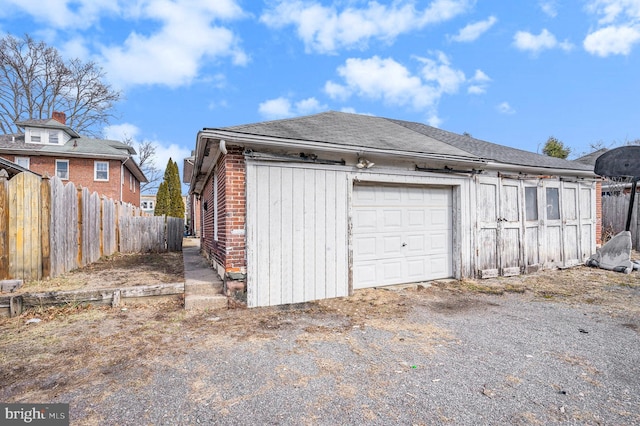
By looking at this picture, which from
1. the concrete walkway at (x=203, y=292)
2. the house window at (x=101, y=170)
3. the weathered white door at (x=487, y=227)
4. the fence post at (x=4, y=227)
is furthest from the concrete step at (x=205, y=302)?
the house window at (x=101, y=170)

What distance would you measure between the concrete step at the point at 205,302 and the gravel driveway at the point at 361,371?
9.1 inches

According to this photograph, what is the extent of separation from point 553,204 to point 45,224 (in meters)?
11.6

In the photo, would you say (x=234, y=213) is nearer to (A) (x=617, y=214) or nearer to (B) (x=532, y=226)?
(B) (x=532, y=226)

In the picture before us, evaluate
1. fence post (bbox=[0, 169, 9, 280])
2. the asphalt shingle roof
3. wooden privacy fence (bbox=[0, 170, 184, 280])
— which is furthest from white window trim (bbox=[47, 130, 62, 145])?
the asphalt shingle roof

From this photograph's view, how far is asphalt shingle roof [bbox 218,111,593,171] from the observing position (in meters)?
5.50

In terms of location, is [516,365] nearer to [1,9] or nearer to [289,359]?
[289,359]

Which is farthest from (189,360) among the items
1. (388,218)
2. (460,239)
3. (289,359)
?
(460,239)

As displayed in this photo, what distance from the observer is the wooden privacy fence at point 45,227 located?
5371mm

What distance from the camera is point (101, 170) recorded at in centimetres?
1962

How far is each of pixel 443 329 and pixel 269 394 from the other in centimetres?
259

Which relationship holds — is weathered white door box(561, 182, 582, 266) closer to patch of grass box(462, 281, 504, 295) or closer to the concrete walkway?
patch of grass box(462, 281, 504, 295)

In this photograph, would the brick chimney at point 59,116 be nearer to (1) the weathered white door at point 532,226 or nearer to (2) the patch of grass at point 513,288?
(1) the weathered white door at point 532,226

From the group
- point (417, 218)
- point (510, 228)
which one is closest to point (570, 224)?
point (510, 228)

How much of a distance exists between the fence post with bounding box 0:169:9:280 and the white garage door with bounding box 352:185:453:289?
600 cm
